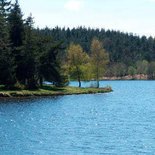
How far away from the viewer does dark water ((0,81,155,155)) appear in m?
37.8

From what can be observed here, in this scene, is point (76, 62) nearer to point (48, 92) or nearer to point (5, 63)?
point (48, 92)

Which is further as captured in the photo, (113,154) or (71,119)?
(71,119)

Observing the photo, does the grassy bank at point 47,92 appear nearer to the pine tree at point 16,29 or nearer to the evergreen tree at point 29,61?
the evergreen tree at point 29,61

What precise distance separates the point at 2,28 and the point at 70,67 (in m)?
29.6

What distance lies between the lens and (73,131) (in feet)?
156

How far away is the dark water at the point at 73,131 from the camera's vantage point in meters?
37.8

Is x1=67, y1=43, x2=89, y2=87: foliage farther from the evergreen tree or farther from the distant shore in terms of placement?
the evergreen tree

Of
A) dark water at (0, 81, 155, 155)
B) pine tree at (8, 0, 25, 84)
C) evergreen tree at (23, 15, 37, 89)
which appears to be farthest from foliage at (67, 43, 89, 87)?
dark water at (0, 81, 155, 155)

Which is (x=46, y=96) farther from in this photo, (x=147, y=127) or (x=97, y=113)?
(x=147, y=127)

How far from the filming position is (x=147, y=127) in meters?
50.9

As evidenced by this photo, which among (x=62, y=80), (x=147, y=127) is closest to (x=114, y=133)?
(x=147, y=127)

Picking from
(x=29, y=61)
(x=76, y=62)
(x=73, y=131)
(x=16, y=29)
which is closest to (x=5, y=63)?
(x=29, y=61)

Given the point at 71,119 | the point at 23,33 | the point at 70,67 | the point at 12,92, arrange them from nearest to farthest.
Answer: the point at 71,119, the point at 12,92, the point at 23,33, the point at 70,67

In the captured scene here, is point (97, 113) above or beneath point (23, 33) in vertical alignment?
beneath
